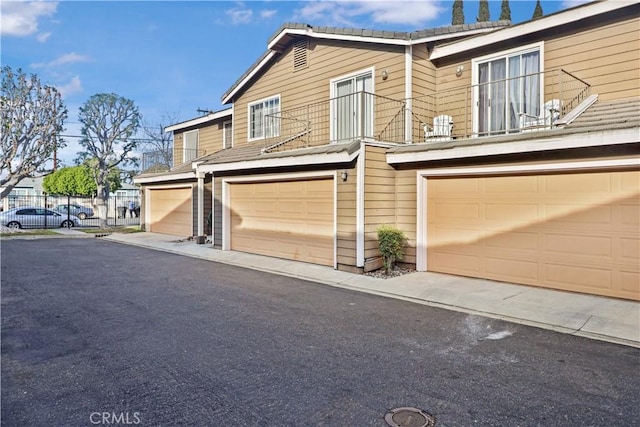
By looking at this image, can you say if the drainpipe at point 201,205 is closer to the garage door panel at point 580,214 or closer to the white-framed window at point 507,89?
the white-framed window at point 507,89

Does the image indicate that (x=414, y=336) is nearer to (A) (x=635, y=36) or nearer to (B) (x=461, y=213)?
(B) (x=461, y=213)

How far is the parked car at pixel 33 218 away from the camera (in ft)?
73.0

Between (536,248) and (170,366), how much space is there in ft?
21.7

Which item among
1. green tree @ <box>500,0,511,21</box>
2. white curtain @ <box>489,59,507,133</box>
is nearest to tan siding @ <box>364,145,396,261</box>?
white curtain @ <box>489,59,507,133</box>

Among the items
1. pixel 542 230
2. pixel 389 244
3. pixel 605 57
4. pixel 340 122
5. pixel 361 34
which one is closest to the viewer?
pixel 542 230

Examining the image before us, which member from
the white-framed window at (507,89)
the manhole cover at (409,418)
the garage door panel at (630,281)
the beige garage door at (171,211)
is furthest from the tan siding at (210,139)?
the manhole cover at (409,418)

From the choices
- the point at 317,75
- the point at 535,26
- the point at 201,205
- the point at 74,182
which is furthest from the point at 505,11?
the point at 74,182

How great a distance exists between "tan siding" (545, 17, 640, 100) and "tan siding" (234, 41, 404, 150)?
134 inches

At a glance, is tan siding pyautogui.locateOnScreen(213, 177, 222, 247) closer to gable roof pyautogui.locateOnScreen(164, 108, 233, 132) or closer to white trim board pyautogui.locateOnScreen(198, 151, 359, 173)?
white trim board pyautogui.locateOnScreen(198, 151, 359, 173)

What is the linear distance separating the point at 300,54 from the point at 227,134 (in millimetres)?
5900

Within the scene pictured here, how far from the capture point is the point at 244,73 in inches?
579

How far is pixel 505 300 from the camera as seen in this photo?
6953 millimetres

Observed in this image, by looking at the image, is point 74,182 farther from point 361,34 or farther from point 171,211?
point 361,34

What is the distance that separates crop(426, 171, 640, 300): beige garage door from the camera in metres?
6.83
